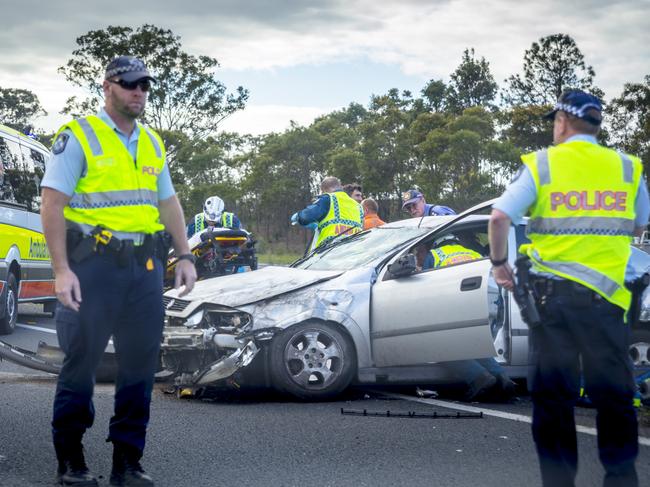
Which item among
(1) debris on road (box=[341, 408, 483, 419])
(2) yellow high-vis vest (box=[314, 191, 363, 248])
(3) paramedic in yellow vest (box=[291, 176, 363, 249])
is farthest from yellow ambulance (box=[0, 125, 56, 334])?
(1) debris on road (box=[341, 408, 483, 419])

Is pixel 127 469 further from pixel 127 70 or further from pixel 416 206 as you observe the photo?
pixel 416 206

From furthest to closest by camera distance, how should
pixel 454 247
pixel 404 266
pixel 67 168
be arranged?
pixel 454 247 → pixel 404 266 → pixel 67 168

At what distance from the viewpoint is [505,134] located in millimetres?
48156

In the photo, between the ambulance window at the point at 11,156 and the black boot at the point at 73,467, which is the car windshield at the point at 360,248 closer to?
the black boot at the point at 73,467

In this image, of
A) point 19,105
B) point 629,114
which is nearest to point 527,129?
point 629,114

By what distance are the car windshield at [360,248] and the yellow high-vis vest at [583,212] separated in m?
3.68

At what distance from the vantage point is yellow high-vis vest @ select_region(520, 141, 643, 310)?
4250 millimetres

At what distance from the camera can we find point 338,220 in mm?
10727

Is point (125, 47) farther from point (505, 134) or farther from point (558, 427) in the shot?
point (558, 427)

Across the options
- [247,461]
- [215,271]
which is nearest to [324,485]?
[247,461]

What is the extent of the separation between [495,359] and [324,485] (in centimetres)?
297

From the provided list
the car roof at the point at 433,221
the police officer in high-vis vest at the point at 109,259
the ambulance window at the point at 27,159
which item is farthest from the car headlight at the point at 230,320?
the ambulance window at the point at 27,159

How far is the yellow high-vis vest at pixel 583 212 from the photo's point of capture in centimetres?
425

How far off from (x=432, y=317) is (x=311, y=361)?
93 centimetres
